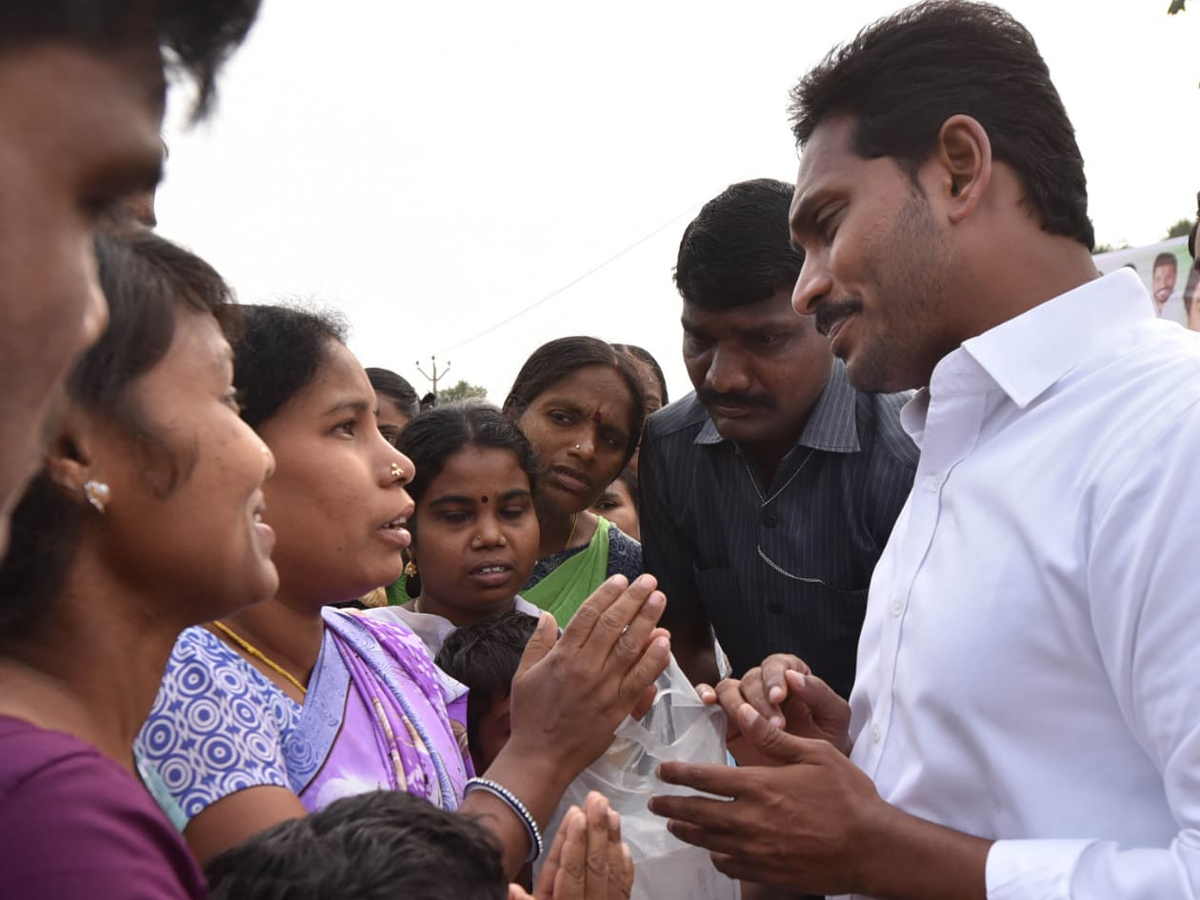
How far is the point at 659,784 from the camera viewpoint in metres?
2.22

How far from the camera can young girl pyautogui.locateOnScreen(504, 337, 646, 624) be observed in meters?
3.44

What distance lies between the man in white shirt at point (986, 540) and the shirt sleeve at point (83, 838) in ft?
3.28

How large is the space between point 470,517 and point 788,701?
1272 mm

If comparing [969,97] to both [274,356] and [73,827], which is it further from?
[73,827]

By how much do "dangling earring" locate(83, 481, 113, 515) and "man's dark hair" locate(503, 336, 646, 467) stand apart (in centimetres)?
239

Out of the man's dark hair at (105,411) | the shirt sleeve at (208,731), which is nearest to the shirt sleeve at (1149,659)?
the shirt sleeve at (208,731)

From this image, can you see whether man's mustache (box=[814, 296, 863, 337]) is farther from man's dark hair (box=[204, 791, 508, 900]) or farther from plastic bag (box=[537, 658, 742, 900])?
man's dark hair (box=[204, 791, 508, 900])

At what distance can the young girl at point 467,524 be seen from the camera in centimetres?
305

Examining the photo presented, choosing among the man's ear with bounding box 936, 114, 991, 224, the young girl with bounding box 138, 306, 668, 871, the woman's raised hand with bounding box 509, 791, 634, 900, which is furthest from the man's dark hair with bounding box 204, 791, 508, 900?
the man's ear with bounding box 936, 114, 991, 224

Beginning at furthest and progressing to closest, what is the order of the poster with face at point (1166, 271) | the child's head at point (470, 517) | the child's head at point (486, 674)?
the poster with face at point (1166, 271) → the child's head at point (470, 517) → the child's head at point (486, 674)

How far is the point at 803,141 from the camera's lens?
7.91 feet

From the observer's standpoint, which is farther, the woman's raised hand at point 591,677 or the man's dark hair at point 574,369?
the man's dark hair at point 574,369

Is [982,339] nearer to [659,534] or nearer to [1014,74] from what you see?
[1014,74]

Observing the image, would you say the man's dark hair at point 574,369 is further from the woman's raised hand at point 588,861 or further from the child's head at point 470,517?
the woman's raised hand at point 588,861
